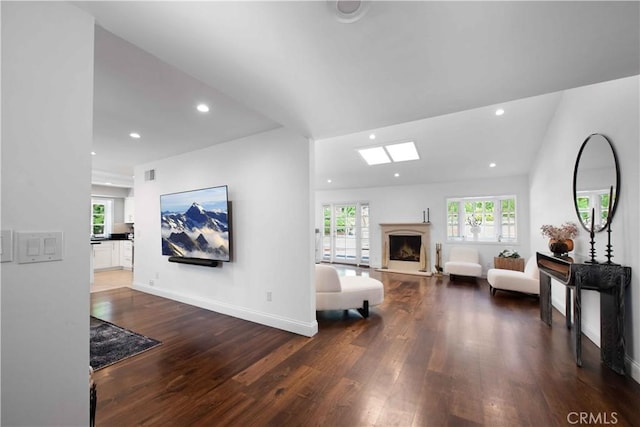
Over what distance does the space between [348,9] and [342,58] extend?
15.5 inches

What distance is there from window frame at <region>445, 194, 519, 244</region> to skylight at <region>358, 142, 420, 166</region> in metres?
1.95

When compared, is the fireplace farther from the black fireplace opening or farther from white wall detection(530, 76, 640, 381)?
white wall detection(530, 76, 640, 381)

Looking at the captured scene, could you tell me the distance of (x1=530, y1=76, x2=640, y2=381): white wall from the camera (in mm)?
2215

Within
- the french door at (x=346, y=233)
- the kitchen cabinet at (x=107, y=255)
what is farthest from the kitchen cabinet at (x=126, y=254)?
the french door at (x=346, y=233)

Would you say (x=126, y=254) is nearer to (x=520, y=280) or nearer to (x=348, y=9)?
(x=348, y=9)

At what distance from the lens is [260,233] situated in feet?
11.4

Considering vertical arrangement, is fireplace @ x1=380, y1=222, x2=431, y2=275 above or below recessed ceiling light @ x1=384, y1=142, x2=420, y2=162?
below

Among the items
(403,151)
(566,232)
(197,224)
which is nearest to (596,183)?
(566,232)

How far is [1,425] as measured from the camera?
0.97 m

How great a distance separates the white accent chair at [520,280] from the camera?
169 inches

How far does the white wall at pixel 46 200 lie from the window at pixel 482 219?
728 centimetres

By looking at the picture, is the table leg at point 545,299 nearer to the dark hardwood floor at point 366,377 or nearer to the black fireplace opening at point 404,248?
the dark hardwood floor at point 366,377

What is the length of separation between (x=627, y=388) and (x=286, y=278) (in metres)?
3.16

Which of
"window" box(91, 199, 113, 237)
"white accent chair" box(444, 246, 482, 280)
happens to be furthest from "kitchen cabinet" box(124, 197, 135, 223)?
"white accent chair" box(444, 246, 482, 280)
